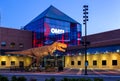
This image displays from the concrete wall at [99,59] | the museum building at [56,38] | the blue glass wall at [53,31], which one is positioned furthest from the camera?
the blue glass wall at [53,31]

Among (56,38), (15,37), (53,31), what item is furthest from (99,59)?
(15,37)

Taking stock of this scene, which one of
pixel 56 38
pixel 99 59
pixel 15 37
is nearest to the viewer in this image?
pixel 99 59

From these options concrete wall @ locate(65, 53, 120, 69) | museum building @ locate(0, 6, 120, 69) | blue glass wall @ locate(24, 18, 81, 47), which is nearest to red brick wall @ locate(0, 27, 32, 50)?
museum building @ locate(0, 6, 120, 69)

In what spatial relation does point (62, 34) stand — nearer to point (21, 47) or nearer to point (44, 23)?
point (44, 23)

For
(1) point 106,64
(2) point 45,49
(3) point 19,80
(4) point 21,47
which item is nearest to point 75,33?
(4) point 21,47

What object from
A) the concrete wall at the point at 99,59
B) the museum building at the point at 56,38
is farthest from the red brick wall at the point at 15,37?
the concrete wall at the point at 99,59

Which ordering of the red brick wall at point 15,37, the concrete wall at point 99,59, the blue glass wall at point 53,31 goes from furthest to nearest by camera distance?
the blue glass wall at point 53,31 → the red brick wall at point 15,37 → the concrete wall at point 99,59

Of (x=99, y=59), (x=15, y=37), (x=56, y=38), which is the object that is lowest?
(x=99, y=59)

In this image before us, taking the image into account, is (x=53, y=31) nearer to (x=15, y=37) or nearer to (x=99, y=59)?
(x=15, y=37)

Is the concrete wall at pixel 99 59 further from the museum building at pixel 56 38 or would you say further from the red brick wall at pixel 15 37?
the red brick wall at pixel 15 37

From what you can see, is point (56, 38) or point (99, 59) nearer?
point (99, 59)

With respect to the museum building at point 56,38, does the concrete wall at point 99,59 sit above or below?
below

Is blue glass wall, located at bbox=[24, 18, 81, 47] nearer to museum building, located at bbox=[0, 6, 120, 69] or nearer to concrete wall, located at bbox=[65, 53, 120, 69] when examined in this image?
museum building, located at bbox=[0, 6, 120, 69]

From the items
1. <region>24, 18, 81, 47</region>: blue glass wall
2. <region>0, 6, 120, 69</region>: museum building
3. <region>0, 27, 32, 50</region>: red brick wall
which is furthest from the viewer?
<region>24, 18, 81, 47</region>: blue glass wall
